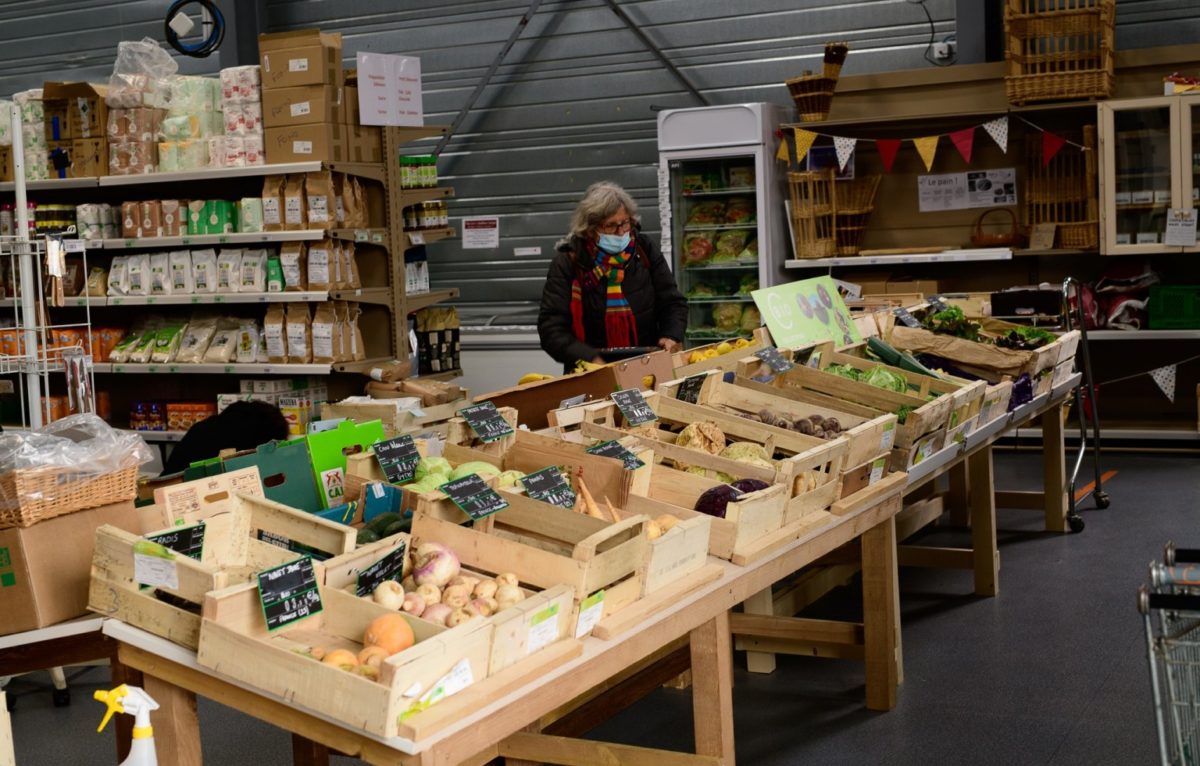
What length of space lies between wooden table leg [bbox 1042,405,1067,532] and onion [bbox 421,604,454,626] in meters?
4.22

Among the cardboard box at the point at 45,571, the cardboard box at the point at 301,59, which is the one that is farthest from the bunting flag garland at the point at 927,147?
the cardboard box at the point at 45,571

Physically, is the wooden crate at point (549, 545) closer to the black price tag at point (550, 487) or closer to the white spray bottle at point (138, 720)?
the black price tag at point (550, 487)

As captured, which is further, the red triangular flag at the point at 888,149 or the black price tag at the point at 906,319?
the red triangular flag at the point at 888,149

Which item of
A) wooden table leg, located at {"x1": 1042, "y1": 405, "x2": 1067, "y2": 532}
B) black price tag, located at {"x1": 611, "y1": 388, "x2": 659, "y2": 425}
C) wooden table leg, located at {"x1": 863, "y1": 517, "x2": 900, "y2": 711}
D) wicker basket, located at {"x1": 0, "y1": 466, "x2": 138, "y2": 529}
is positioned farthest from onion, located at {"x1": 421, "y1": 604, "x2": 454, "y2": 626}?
wooden table leg, located at {"x1": 1042, "y1": 405, "x2": 1067, "y2": 532}

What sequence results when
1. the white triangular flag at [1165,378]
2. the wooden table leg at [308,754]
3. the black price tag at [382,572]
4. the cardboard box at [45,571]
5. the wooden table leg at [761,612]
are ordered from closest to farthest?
the black price tag at [382,572], the cardboard box at [45,571], the wooden table leg at [308,754], the wooden table leg at [761,612], the white triangular flag at [1165,378]

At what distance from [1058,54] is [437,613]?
6.56 metres

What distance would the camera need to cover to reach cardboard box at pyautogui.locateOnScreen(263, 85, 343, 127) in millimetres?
6902

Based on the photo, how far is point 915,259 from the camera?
815cm

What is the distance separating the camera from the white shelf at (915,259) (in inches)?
313

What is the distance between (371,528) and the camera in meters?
2.69

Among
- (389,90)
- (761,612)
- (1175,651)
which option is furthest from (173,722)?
(389,90)

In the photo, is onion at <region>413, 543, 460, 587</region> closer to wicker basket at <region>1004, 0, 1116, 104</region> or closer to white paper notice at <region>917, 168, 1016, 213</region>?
wicker basket at <region>1004, 0, 1116, 104</region>

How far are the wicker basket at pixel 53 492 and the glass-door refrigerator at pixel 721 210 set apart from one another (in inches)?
234

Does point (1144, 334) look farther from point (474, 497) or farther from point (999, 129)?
point (474, 497)
